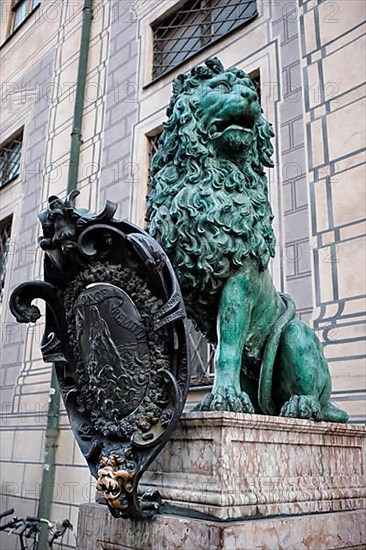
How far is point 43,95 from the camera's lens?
7.64m

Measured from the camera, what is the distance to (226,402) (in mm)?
1668

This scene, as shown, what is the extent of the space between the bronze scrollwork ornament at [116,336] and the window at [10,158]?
22.0 feet

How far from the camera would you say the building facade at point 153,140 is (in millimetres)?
3527

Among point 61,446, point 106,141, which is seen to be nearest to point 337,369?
point 61,446

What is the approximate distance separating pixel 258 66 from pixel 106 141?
2176mm

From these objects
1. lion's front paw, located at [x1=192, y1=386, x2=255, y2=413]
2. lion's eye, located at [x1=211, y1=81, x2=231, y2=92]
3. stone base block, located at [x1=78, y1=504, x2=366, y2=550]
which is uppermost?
lion's eye, located at [x1=211, y1=81, x2=231, y2=92]

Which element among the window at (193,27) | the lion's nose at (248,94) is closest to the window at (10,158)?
the window at (193,27)

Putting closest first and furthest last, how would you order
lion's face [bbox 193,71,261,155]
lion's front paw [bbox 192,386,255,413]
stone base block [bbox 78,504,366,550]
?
stone base block [bbox 78,504,366,550] < lion's front paw [bbox 192,386,255,413] < lion's face [bbox 193,71,261,155]

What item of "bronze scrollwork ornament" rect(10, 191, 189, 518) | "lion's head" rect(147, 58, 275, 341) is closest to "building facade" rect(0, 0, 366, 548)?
"lion's head" rect(147, 58, 275, 341)

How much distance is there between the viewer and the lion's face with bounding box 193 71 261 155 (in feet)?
6.48

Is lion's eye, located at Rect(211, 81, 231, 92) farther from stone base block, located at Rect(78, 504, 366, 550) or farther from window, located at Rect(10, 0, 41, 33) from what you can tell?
window, located at Rect(10, 0, 41, 33)

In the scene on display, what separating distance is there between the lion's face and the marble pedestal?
0.99m

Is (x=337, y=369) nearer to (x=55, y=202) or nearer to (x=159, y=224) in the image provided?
(x=159, y=224)

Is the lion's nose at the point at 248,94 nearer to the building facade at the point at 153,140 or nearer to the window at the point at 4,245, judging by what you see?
the building facade at the point at 153,140
